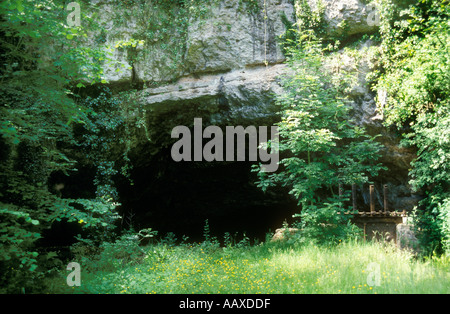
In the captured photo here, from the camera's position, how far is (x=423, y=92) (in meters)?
7.12

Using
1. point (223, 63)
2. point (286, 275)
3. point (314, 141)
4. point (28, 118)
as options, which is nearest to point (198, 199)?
point (223, 63)

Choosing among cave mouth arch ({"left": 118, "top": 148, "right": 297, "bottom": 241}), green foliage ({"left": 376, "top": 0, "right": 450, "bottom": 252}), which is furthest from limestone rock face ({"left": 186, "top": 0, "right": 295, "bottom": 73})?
cave mouth arch ({"left": 118, "top": 148, "right": 297, "bottom": 241})

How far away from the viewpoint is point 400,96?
25.4 ft

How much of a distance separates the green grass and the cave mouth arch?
203 inches

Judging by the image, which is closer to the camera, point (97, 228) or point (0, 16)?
point (0, 16)

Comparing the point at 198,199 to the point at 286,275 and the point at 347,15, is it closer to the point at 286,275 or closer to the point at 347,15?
the point at 286,275

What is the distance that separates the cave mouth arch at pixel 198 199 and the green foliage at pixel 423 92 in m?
5.27

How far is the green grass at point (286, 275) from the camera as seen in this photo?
4703 millimetres

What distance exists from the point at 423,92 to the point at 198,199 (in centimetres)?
907

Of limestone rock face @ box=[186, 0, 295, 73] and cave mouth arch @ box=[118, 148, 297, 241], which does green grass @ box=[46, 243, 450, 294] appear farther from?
limestone rock face @ box=[186, 0, 295, 73]

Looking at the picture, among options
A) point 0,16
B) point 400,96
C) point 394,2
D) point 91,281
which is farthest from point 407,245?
point 0,16

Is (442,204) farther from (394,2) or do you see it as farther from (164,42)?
(164,42)

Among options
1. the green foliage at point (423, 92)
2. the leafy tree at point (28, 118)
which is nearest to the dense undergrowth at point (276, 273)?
the leafy tree at point (28, 118)
